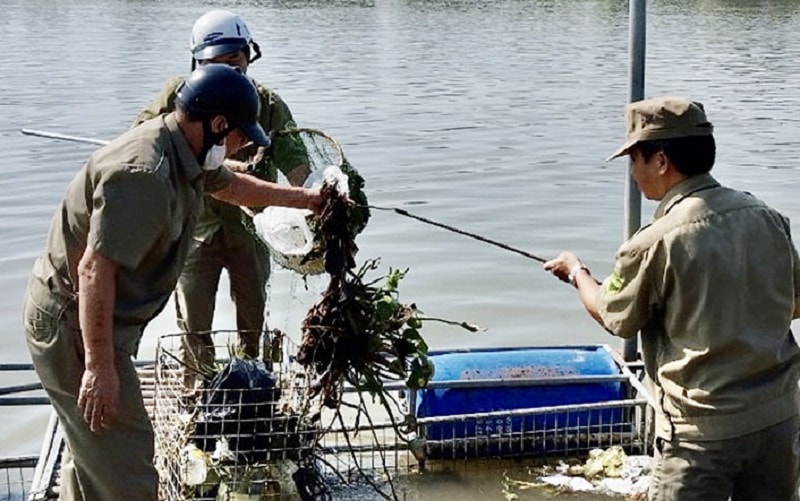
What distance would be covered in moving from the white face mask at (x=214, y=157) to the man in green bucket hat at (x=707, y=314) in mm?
1318

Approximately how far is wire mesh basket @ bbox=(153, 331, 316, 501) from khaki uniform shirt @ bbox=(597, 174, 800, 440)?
1.40m

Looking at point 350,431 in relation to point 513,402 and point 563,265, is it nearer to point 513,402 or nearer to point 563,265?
point 513,402

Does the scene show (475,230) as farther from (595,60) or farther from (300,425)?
(595,60)

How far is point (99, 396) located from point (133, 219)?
57cm

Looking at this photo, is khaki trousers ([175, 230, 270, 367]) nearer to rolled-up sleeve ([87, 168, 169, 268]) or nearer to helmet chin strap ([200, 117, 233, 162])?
helmet chin strap ([200, 117, 233, 162])

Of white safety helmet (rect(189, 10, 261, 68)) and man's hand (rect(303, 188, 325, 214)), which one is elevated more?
white safety helmet (rect(189, 10, 261, 68))

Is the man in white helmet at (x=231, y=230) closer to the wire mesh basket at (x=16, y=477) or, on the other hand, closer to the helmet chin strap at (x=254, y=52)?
the helmet chin strap at (x=254, y=52)

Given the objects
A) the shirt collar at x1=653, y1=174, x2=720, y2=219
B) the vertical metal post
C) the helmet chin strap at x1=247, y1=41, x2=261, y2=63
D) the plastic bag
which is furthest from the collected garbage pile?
the helmet chin strap at x1=247, y1=41, x2=261, y2=63

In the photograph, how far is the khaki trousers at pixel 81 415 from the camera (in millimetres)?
3713

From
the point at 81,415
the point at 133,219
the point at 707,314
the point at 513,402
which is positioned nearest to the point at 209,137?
the point at 133,219

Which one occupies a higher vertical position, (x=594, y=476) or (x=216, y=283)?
(x=216, y=283)

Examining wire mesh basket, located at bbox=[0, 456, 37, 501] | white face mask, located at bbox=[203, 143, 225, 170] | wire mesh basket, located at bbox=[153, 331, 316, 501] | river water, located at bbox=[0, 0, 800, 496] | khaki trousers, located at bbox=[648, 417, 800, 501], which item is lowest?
river water, located at bbox=[0, 0, 800, 496]

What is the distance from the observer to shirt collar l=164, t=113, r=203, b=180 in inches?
143

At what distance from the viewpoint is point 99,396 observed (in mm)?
3549
